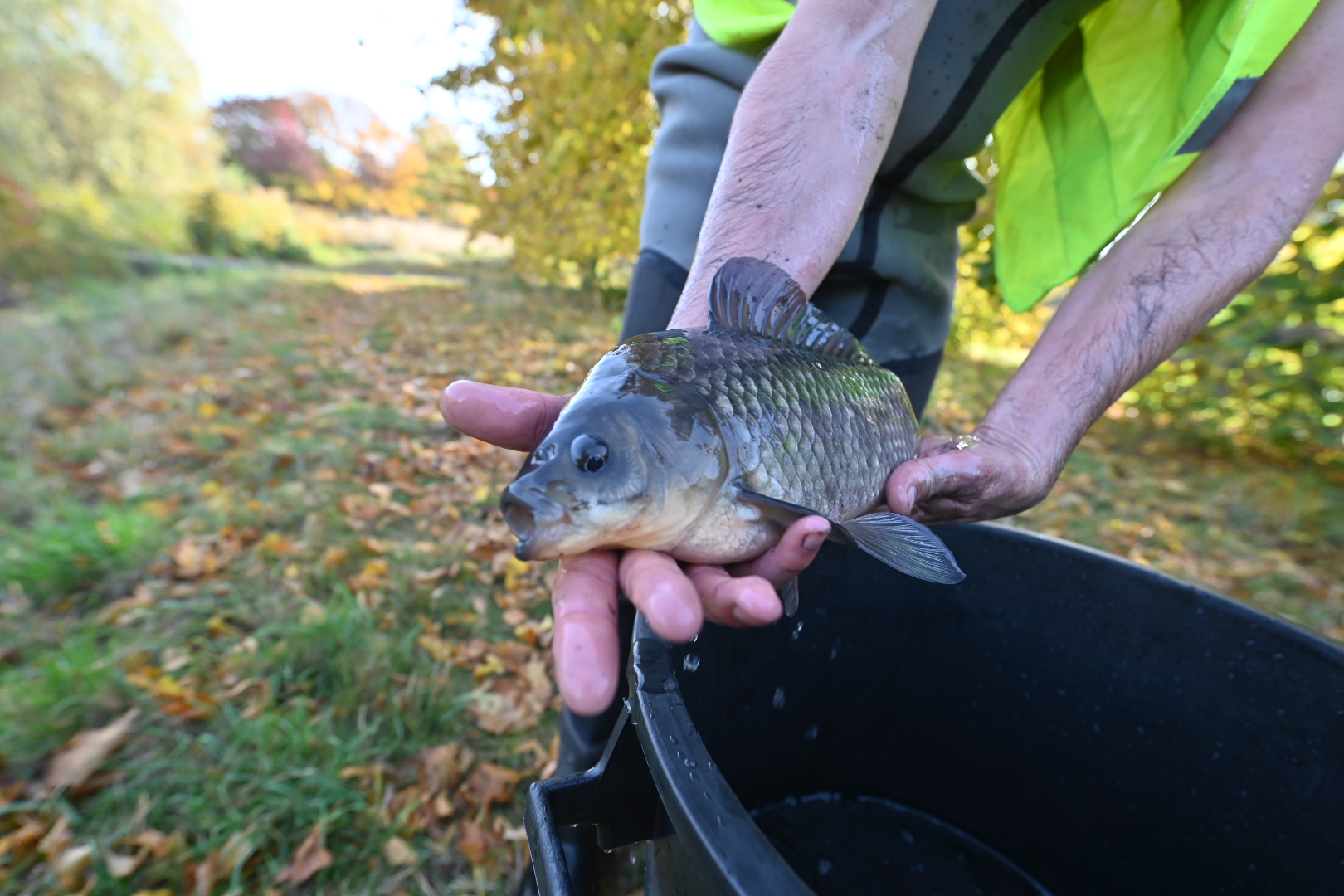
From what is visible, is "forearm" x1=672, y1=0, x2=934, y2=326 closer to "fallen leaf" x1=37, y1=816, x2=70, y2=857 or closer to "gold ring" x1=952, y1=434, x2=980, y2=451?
"gold ring" x1=952, y1=434, x2=980, y2=451

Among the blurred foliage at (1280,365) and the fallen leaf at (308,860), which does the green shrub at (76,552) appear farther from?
the blurred foliage at (1280,365)

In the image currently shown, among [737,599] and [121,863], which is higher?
[737,599]

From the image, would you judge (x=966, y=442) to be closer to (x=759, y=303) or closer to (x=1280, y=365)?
(x=759, y=303)

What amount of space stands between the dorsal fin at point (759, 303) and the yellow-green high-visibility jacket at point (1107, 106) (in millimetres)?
929

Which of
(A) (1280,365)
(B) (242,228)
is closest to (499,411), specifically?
(A) (1280,365)

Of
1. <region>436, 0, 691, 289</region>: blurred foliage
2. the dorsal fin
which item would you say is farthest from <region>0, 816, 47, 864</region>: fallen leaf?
<region>436, 0, 691, 289</region>: blurred foliage

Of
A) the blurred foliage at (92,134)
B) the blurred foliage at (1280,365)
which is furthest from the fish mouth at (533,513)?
the blurred foliage at (92,134)

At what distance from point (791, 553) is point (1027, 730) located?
1.23 m

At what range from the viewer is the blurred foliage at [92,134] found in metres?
9.41

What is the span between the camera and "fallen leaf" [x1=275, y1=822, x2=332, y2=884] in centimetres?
165

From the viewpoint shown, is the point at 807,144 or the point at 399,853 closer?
the point at 807,144

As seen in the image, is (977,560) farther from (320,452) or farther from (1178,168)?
(320,452)

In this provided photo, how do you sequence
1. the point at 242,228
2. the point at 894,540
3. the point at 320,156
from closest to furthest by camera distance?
1. the point at 894,540
2. the point at 242,228
3. the point at 320,156

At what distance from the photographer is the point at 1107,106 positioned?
1870 mm
